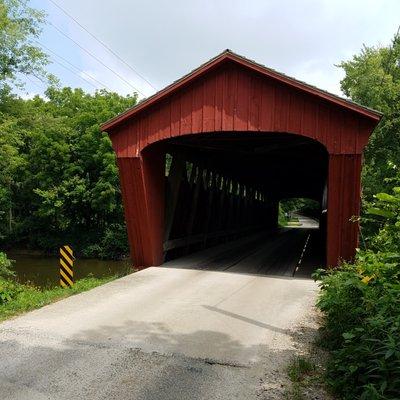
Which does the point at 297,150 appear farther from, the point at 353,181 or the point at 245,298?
the point at 245,298

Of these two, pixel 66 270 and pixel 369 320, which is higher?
pixel 369 320

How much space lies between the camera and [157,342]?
5.37 meters

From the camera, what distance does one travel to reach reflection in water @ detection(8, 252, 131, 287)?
2014cm

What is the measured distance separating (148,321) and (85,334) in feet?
3.24

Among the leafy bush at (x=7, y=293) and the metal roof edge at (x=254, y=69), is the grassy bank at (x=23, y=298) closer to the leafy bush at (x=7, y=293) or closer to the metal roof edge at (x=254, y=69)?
the leafy bush at (x=7, y=293)

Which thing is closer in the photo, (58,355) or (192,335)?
(58,355)

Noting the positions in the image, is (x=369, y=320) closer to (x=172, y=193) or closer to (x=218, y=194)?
(x=172, y=193)

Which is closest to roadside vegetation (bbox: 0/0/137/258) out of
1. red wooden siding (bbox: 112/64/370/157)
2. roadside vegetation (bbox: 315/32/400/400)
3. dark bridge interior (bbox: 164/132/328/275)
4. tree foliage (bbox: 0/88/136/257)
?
tree foliage (bbox: 0/88/136/257)

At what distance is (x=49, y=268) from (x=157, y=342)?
19.8 meters

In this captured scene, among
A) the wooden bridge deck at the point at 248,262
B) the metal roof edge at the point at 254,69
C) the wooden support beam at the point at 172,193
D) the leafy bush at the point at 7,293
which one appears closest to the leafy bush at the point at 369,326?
the metal roof edge at the point at 254,69

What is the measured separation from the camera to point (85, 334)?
5.62m

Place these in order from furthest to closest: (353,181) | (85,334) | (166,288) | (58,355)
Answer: (353,181)
(166,288)
(85,334)
(58,355)

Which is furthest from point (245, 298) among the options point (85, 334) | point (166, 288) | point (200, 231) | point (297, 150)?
point (297, 150)

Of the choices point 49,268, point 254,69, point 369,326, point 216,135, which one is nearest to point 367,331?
point 369,326
